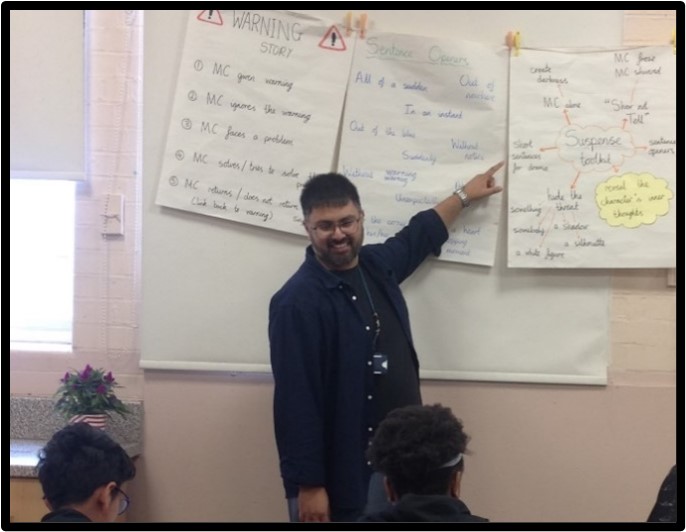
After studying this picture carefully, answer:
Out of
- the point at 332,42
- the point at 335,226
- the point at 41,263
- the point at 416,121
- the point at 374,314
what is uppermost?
the point at 332,42

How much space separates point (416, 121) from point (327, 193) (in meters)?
0.50

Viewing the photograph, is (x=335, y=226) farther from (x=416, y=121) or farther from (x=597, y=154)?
(x=597, y=154)

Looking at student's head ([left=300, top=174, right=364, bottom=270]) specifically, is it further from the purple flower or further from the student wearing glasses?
the purple flower

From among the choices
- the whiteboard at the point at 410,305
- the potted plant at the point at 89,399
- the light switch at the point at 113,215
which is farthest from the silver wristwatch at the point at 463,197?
the potted plant at the point at 89,399

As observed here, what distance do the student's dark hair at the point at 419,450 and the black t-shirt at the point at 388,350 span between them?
1.86ft

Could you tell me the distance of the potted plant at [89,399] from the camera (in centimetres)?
250

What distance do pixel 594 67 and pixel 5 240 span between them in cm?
211

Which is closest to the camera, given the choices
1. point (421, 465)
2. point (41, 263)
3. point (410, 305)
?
point (421, 465)

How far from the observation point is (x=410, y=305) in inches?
102

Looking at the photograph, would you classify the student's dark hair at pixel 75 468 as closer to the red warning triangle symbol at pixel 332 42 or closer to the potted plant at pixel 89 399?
the potted plant at pixel 89 399

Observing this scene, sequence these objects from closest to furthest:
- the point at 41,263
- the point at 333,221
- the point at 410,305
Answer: the point at 333,221
the point at 410,305
the point at 41,263

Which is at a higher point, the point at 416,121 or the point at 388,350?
the point at 416,121

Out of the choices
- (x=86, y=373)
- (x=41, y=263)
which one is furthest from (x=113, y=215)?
(x=86, y=373)

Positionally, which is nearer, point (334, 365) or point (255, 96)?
point (334, 365)
